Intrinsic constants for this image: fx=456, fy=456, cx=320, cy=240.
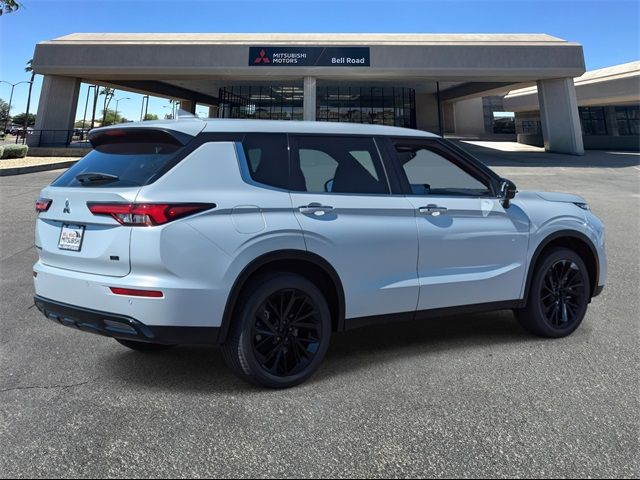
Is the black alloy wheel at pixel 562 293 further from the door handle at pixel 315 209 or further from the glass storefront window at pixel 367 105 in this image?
the glass storefront window at pixel 367 105

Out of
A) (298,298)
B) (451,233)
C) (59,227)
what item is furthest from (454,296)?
(59,227)

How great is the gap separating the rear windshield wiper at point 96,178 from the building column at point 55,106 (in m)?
30.1

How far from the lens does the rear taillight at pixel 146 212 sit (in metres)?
2.72

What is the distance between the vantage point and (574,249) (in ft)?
14.1

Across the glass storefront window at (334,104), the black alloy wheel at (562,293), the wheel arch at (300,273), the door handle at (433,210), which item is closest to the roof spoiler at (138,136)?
the wheel arch at (300,273)

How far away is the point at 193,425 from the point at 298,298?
3.33ft

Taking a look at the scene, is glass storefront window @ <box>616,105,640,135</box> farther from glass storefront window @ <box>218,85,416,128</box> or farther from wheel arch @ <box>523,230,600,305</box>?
wheel arch @ <box>523,230,600,305</box>

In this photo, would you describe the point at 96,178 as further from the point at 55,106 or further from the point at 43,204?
the point at 55,106

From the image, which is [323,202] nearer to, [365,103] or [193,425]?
[193,425]

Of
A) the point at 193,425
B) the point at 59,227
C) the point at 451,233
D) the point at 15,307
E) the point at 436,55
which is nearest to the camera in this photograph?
the point at 193,425

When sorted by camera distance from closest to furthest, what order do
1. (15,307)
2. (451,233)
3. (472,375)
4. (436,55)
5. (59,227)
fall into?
(59,227) < (472,375) < (451,233) < (15,307) < (436,55)

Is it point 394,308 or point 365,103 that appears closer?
point 394,308

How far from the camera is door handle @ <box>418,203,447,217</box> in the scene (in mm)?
3502

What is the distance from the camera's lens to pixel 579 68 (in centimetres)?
2716
